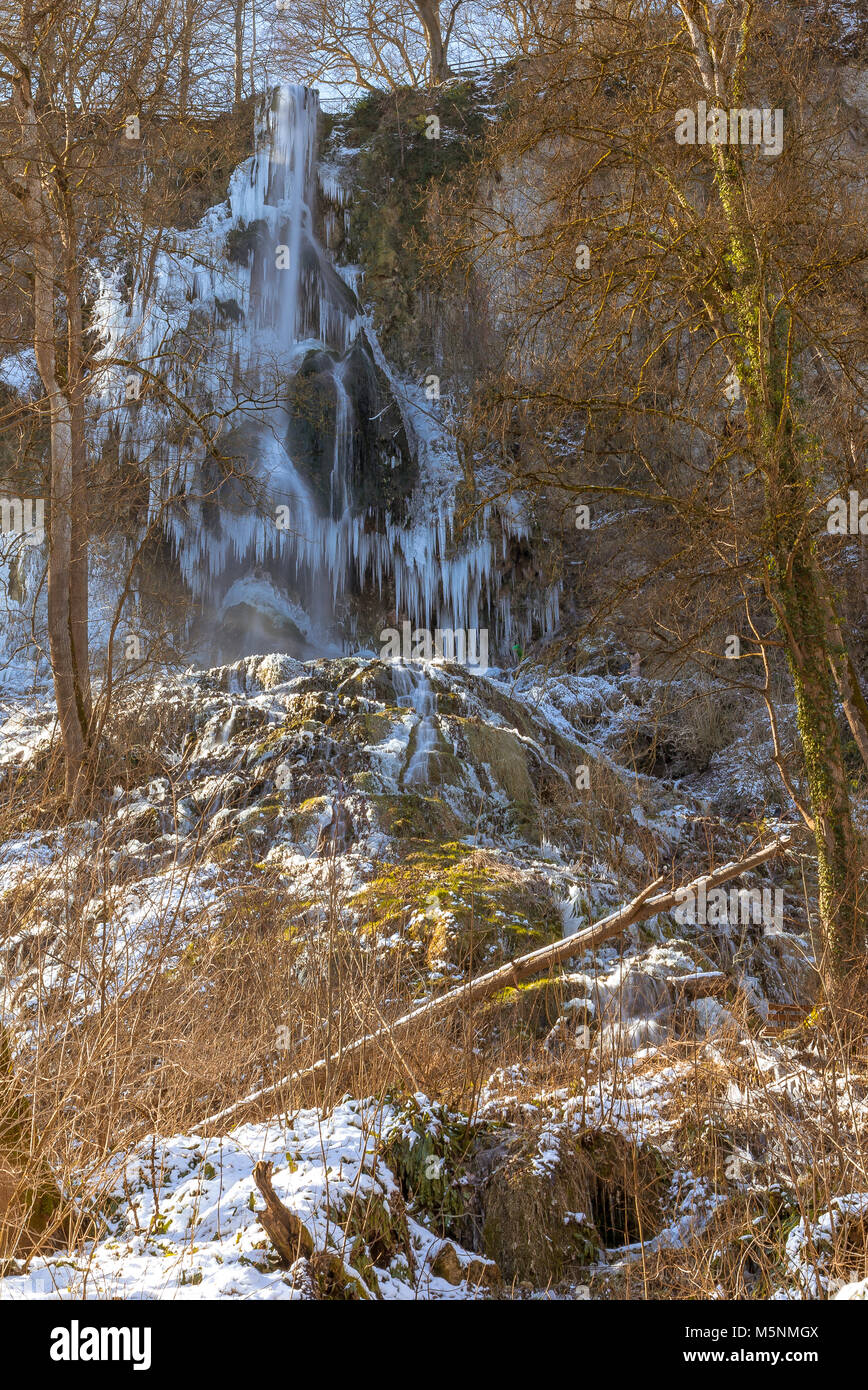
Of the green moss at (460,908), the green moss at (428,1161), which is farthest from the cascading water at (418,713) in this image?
the green moss at (428,1161)

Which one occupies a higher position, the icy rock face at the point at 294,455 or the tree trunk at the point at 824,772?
the icy rock face at the point at 294,455

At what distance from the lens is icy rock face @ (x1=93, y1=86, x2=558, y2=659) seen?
16625 mm

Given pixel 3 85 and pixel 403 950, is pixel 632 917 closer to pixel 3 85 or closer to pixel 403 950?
pixel 403 950

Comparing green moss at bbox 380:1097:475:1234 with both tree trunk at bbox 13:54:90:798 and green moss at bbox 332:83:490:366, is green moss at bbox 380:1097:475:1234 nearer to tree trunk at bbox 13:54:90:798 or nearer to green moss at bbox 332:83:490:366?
tree trunk at bbox 13:54:90:798

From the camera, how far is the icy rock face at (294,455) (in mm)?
16625

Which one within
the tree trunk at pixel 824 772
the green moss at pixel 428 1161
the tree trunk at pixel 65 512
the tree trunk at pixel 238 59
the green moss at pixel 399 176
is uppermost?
the tree trunk at pixel 238 59

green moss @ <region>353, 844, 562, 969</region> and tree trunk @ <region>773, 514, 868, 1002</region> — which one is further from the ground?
tree trunk @ <region>773, 514, 868, 1002</region>

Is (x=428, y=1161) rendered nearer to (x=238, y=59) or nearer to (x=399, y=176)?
(x=399, y=176)

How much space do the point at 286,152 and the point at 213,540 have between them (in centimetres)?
865

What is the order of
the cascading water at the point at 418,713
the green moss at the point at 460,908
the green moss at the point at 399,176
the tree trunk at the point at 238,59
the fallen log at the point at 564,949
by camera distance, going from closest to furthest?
the fallen log at the point at 564,949, the green moss at the point at 460,908, the cascading water at the point at 418,713, the green moss at the point at 399,176, the tree trunk at the point at 238,59

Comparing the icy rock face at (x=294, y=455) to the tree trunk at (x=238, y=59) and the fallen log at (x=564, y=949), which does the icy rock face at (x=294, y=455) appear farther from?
the fallen log at (x=564, y=949)

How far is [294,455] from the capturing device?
58.2 ft

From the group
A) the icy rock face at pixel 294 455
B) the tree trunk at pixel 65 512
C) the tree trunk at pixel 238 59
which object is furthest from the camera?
the tree trunk at pixel 238 59

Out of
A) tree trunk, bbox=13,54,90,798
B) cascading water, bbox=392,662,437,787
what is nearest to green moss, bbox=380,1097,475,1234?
tree trunk, bbox=13,54,90,798
